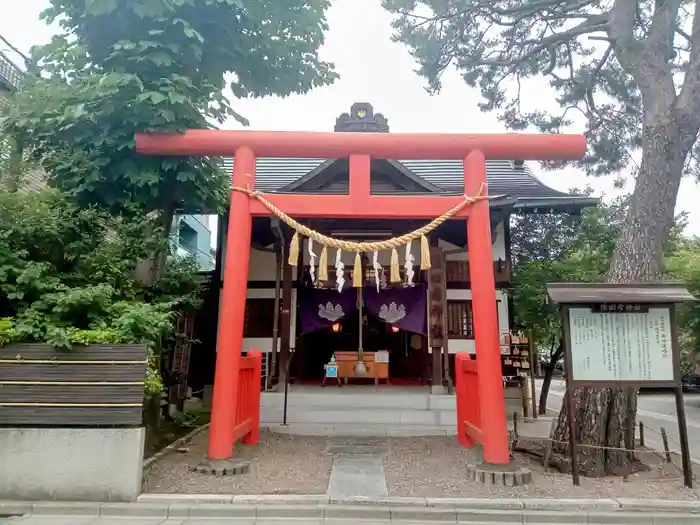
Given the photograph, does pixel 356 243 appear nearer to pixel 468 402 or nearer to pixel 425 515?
pixel 468 402

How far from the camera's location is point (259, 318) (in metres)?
12.9

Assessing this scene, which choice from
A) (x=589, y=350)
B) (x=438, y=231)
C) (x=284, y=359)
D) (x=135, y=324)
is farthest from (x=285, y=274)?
(x=589, y=350)

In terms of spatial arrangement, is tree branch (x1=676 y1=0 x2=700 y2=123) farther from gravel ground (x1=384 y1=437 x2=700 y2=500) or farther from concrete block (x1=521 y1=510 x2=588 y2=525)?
concrete block (x1=521 y1=510 x2=588 y2=525)

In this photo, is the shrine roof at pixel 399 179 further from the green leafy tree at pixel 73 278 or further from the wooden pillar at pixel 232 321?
the green leafy tree at pixel 73 278

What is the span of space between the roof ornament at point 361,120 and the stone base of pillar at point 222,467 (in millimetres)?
9287

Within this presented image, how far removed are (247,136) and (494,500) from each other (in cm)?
553

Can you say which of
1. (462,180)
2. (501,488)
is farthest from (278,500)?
(462,180)

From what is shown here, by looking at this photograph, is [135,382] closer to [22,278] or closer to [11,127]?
[22,278]

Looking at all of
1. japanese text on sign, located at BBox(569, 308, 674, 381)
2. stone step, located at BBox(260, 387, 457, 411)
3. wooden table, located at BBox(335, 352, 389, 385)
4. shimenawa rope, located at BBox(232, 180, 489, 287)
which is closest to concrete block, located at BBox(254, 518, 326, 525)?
shimenawa rope, located at BBox(232, 180, 489, 287)

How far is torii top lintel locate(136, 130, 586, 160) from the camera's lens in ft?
23.0

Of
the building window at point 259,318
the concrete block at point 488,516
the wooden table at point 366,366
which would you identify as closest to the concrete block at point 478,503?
the concrete block at point 488,516

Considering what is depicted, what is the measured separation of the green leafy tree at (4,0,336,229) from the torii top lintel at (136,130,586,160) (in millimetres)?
307

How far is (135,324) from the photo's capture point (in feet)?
19.6

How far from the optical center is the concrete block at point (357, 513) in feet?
16.8
